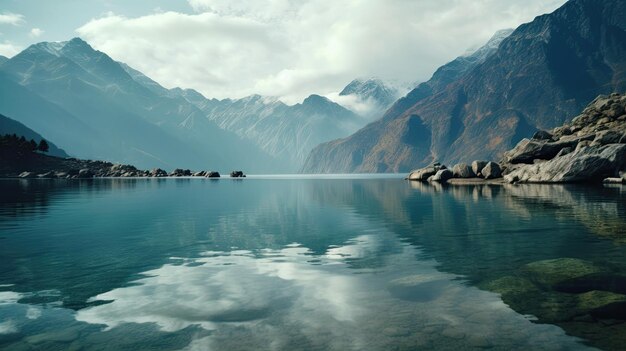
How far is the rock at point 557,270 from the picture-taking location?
13214 mm

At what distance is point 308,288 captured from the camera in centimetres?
1318

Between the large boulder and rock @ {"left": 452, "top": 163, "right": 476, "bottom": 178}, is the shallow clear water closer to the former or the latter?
the large boulder

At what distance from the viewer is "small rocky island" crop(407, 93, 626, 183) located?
6744 centimetres

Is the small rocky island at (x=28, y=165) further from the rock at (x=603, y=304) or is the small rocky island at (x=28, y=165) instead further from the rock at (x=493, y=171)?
the rock at (x=603, y=304)

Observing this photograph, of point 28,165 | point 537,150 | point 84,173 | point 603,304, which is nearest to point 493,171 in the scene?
point 537,150

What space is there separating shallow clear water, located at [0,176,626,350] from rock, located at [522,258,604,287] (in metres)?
0.14

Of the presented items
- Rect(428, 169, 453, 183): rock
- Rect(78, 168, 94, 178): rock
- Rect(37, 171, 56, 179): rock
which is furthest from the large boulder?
Rect(37, 171, 56, 179): rock

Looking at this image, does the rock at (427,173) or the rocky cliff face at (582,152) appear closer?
the rocky cliff face at (582,152)

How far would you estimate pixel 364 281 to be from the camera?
13812 millimetres

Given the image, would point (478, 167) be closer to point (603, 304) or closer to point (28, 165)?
point (603, 304)

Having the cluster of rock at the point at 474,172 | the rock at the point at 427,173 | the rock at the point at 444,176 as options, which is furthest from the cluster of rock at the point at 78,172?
the cluster of rock at the point at 474,172

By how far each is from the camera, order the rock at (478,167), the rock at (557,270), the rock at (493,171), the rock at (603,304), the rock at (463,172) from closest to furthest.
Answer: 1. the rock at (603,304)
2. the rock at (557,270)
3. the rock at (493,171)
4. the rock at (478,167)
5. the rock at (463,172)

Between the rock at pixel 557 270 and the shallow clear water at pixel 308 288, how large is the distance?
0.14 metres

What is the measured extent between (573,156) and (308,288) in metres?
72.7
